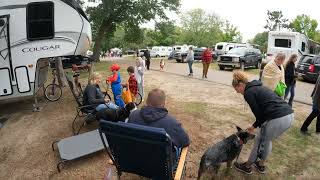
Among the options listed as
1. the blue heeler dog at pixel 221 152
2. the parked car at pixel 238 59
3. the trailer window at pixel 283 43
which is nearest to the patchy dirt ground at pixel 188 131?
the blue heeler dog at pixel 221 152

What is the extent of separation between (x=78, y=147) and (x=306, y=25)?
2671 inches

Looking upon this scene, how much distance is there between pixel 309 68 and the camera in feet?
62.8

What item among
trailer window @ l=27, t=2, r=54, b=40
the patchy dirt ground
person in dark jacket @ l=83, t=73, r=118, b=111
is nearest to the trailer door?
trailer window @ l=27, t=2, r=54, b=40

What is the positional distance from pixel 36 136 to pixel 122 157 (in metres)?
4.60

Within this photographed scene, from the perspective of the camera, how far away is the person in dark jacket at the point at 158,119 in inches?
164

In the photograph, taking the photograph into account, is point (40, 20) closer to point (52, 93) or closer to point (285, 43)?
point (52, 93)

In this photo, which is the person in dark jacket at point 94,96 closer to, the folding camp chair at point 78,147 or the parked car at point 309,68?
the folding camp chair at point 78,147

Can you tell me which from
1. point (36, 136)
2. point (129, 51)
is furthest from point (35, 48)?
point (129, 51)

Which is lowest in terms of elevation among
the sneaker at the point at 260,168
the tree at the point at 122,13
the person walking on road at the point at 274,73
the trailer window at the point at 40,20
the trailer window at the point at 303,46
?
the sneaker at the point at 260,168

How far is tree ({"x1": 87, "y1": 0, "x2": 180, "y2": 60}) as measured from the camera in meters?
28.5

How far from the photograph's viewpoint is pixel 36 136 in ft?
26.7

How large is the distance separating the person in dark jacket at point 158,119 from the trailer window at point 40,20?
7246mm

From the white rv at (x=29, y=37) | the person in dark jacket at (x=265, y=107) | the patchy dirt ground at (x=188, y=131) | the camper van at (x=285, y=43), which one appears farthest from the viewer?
the camper van at (x=285, y=43)

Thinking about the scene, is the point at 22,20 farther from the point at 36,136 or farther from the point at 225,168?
the point at 225,168
